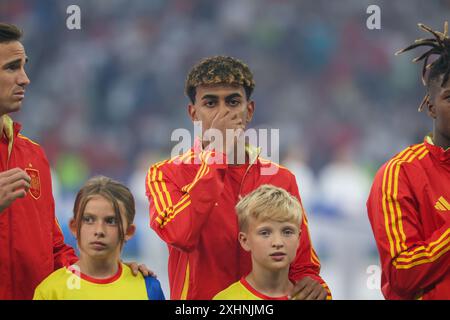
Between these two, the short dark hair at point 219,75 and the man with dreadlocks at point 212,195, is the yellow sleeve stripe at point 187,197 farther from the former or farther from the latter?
the short dark hair at point 219,75

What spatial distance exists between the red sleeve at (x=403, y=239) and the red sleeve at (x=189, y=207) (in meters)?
0.64

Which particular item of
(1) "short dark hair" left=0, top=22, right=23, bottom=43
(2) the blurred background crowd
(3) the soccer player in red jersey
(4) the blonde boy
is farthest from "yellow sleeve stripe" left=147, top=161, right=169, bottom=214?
(2) the blurred background crowd

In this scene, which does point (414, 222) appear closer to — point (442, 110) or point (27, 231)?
point (442, 110)

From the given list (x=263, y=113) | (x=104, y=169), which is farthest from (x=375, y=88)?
(x=104, y=169)

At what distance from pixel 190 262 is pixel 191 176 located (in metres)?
0.36

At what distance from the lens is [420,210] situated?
3.58 metres

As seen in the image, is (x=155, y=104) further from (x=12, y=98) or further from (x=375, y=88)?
(x=12, y=98)

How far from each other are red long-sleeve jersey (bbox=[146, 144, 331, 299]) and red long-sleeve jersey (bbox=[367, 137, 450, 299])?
30 cm

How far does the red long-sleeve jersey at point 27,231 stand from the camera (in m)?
3.55

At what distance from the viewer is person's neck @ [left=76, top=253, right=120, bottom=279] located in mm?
3514

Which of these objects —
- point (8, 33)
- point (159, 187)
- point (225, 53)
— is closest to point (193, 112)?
point (159, 187)

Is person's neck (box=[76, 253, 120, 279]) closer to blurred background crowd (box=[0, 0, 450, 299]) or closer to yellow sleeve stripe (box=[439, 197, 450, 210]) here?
yellow sleeve stripe (box=[439, 197, 450, 210])

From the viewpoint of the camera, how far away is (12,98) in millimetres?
3717

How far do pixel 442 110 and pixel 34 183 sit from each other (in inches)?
66.5
